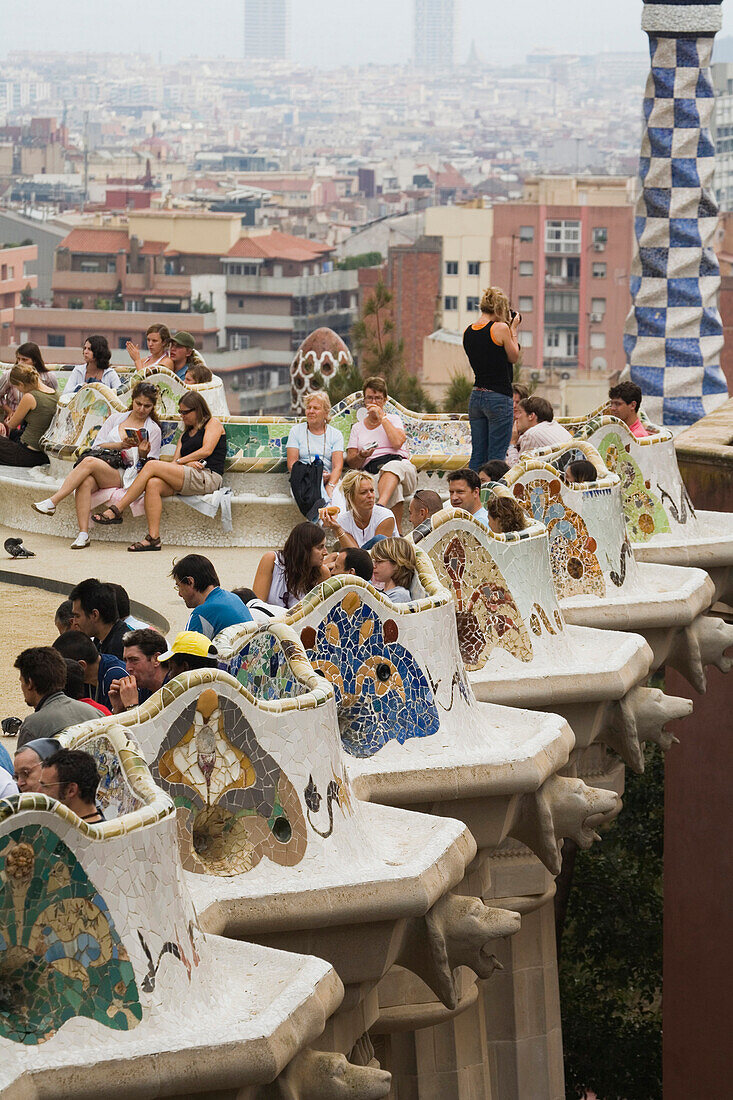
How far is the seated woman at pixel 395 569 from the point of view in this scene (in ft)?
23.3

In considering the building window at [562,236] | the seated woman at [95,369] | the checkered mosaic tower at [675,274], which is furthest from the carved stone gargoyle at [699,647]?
the building window at [562,236]

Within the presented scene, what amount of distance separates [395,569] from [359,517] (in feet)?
6.14

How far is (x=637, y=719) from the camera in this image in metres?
8.91

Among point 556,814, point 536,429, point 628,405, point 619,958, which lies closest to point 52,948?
point 556,814

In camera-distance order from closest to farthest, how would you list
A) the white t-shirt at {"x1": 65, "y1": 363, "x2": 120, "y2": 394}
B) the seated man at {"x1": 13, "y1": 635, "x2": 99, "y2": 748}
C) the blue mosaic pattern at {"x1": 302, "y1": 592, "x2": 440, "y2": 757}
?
1. the seated man at {"x1": 13, "y1": 635, "x2": 99, "y2": 748}
2. the blue mosaic pattern at {"x1": 302, "y1": 592, "x2": 440, "y2": 757}
3. the white t-shirt at {"x1": 65, "y1": 363, "x2": 120, "y2": 394}

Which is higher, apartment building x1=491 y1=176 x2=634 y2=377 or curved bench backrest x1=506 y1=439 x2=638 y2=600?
curved bench backrest x1=506 y1=439 x2=638 y2=600

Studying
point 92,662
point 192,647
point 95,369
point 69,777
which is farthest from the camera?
point 95,369

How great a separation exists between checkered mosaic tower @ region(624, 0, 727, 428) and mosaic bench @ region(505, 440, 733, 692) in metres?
9.07

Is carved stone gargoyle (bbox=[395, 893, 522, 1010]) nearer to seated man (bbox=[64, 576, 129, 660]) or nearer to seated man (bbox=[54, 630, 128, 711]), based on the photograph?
seated man (bbox=[54, 630, 128, 711])

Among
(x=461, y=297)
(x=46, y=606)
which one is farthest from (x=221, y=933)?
(x=461, y=297)

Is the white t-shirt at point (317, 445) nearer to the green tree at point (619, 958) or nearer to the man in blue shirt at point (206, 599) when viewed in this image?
the man in blue shirt at point (206, 599)

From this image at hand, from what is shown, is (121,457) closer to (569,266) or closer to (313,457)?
(313,457)

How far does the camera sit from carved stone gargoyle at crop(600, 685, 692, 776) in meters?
8.74

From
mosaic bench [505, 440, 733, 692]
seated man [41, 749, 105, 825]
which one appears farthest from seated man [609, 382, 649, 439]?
seated man [41, 749, 105, 825]
